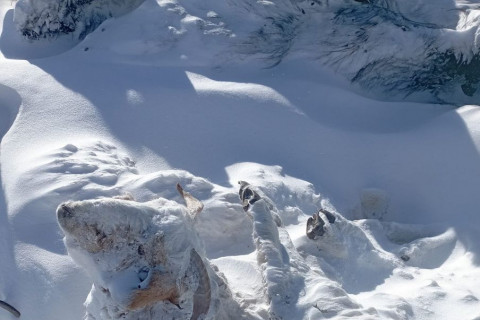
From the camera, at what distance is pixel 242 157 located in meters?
3.77

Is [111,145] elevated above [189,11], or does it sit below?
below

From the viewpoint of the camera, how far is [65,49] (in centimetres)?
434

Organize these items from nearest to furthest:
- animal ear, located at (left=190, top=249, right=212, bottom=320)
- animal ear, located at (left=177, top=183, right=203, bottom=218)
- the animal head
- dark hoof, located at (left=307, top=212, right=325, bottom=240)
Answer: the animal head, animal ear, located at (left=190, top=249, right=212, bottom=320), animal ear, located at (left=177, top=183, right=203, bottom=218), dark hoof, located at (left=307, top=212, right=325, bottom=240)

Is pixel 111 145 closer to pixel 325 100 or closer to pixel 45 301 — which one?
pixel 45 301

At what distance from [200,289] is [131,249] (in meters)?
0.33

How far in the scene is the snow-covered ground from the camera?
3.05m

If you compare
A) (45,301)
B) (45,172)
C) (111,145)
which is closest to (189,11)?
(111,145)

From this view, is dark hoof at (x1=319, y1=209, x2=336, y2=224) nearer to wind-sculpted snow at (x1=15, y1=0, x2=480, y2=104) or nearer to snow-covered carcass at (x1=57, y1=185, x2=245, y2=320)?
snow-covered carcass at (x1=57, y1=185, x2=245, y2=320)

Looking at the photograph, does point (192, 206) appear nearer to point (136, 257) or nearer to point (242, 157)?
point (136, 257)

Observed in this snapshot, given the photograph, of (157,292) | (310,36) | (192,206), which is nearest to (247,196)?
(192,206)

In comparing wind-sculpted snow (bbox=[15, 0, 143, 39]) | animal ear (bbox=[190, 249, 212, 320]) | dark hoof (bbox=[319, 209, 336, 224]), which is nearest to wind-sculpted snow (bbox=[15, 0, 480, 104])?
wind-sculpted snow (bbox=[15, 0, 143, 39])

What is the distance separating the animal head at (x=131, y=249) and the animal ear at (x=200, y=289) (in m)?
0.03

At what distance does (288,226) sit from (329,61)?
1265 millimetres

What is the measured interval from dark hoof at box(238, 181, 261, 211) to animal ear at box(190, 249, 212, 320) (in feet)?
2.31
